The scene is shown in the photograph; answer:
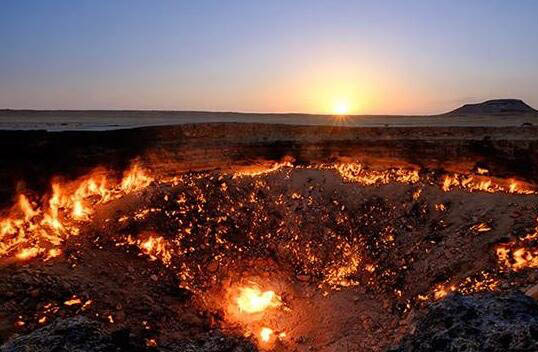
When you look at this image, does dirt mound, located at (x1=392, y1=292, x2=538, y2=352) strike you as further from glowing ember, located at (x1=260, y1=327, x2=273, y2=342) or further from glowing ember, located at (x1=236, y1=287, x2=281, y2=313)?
glowing ember, located at (x1=236, y1=287, x2=281, y2=313)

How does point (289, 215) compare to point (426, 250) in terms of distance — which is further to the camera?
point (289, 215)

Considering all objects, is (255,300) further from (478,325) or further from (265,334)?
(478,325)

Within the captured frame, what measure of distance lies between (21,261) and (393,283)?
645 cm

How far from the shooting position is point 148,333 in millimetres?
7047

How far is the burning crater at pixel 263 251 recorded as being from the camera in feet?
23.8

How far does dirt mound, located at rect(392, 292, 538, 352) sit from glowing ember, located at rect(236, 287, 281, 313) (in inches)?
173

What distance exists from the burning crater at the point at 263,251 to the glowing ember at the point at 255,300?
28 mm

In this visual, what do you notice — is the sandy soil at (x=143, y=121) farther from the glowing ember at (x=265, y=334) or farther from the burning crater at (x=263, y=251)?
the glowing ember at (x=265, y=334)

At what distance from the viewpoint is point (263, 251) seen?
9.88 metres

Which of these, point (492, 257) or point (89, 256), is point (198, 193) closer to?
point (89, 256)

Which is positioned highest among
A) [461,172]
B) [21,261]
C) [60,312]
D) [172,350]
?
[461,172]

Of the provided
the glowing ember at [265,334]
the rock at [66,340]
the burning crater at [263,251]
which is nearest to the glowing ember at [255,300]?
the burning crater at [263,251]

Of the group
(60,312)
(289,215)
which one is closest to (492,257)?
(289,215)

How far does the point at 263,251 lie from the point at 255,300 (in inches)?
47.8
